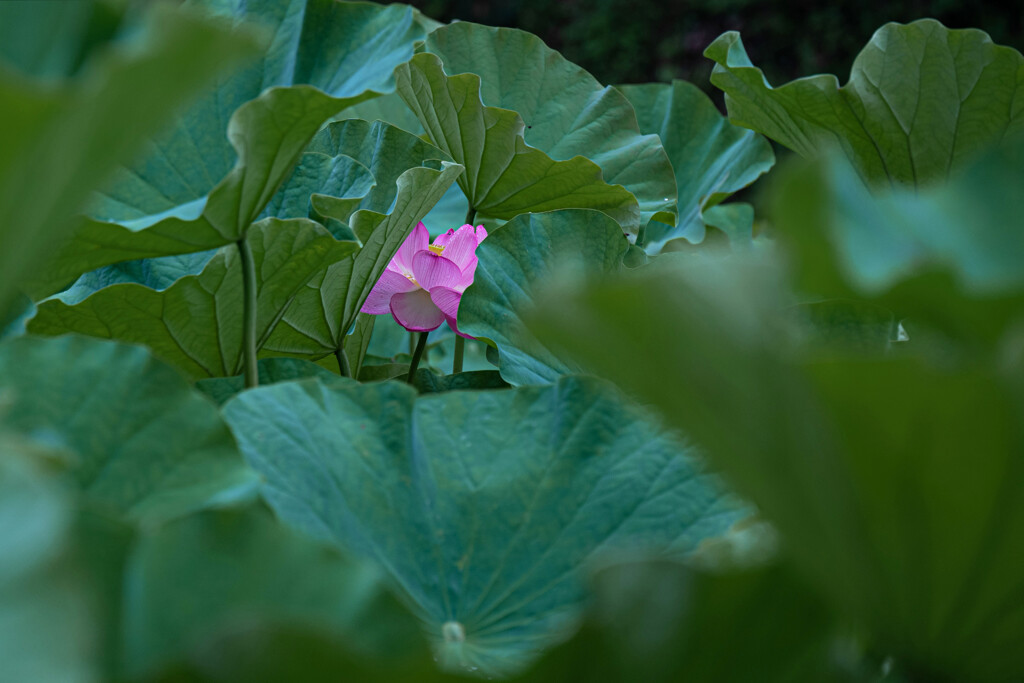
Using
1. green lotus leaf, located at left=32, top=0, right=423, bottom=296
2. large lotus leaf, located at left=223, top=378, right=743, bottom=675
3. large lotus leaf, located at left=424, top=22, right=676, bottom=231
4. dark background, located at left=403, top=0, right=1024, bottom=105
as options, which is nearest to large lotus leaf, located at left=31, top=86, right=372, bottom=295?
green lotus leaf, located at left=32, top=0, right=423, bottom=296

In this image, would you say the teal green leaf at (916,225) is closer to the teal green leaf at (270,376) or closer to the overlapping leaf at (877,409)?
the overlapping leaf at (877,409)

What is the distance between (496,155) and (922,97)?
1.34 feet

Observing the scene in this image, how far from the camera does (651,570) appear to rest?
284 mm

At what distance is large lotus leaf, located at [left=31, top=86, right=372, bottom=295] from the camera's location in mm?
510

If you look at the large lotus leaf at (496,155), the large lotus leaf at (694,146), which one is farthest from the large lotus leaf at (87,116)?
the large lotus leaf at (694,146)

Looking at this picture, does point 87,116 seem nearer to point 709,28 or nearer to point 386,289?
point 386,289

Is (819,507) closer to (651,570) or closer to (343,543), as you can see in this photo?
(651,570)

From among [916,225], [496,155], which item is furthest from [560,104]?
[916,225]

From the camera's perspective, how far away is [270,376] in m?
0.69

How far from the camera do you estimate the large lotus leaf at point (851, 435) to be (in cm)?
25

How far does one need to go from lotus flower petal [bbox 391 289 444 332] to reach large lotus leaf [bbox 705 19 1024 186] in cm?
39

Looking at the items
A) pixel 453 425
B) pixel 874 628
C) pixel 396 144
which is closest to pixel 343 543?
pixel 453 425

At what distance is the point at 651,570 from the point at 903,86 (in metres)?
0.74

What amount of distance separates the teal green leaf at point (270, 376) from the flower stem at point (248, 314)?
0.09 ft
